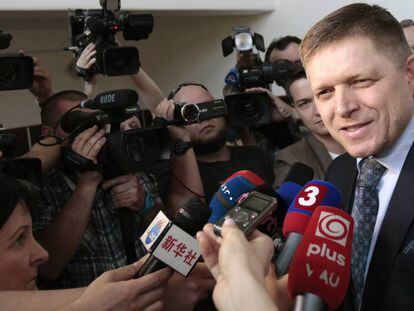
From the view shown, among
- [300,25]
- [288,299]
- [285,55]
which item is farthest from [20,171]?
[300,25]

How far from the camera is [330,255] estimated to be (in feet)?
2.16

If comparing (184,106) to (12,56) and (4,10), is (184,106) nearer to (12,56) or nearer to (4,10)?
(12,56)

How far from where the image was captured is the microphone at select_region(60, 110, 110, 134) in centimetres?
132

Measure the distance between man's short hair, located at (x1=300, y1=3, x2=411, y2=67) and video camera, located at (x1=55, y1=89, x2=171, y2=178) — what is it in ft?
1.95

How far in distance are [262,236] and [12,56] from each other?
900 mm

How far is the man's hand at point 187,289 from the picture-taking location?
97cm

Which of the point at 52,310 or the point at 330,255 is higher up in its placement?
the point at 330,255

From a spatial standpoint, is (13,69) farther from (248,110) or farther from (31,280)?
(248,110)

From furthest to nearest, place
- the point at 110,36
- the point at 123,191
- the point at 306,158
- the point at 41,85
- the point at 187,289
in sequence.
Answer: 1. the point at 306,158
2. the point at 41,85
3. the point at 110,36
4. the point at 123,191
5. the point at 187,289

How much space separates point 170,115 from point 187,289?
0.66m

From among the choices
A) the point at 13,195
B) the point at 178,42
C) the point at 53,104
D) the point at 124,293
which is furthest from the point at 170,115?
the point at 178,42

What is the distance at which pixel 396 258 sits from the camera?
0.78 meters

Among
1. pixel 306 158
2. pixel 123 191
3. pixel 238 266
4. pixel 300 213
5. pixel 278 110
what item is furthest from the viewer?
pixel 278 110

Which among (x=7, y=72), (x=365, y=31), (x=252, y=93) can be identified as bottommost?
(x=252, y=93)
